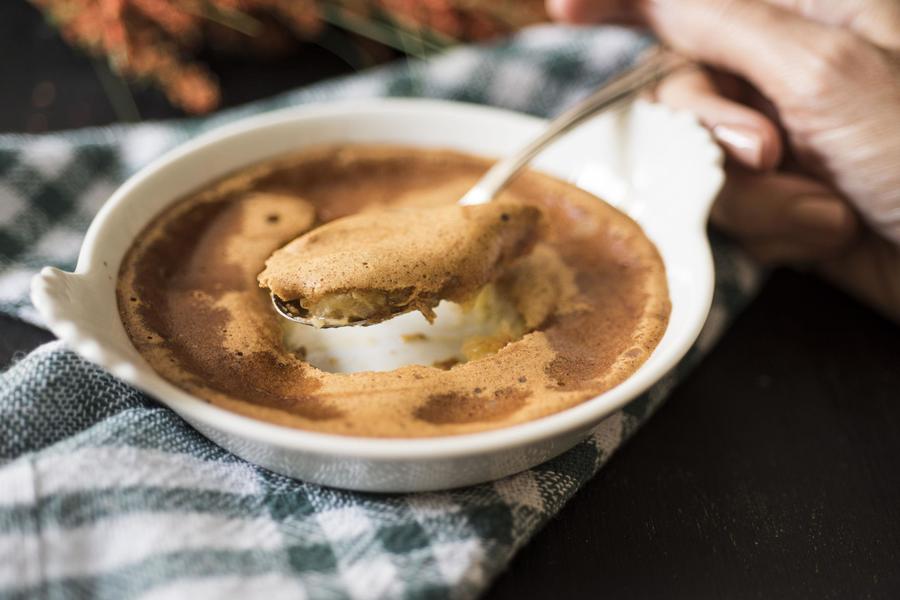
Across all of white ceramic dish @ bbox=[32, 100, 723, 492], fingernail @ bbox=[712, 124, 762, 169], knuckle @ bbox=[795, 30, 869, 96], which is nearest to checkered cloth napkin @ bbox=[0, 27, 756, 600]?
white ceramic dish @ bbox=[32, 100, 723, 492]

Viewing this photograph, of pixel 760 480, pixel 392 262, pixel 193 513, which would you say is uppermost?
pixel 392 262

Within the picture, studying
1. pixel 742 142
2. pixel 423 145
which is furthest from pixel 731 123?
pixel 423 145

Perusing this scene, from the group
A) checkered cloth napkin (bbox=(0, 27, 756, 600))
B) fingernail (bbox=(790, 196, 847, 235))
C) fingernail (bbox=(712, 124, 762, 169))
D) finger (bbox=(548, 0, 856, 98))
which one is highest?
Result: finger (bbox=(548, 0, 856, 98))

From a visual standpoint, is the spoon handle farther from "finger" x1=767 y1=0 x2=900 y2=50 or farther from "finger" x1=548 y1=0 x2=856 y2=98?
"finger" x1=767 y1=0 x2=900 y2=50

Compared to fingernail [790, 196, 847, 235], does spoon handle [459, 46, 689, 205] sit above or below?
above

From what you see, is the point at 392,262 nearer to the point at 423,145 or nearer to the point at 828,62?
the point at 423,145

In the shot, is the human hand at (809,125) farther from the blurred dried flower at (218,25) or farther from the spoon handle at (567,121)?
the blurred dried flower at (218,25)
